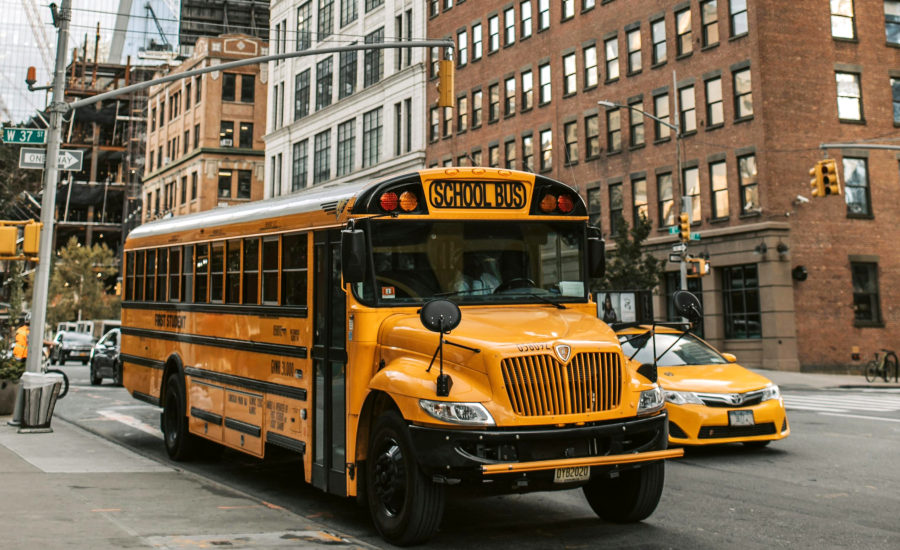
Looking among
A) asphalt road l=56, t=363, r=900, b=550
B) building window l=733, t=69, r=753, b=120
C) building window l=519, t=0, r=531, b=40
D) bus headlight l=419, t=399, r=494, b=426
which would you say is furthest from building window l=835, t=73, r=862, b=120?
bus headlight l=419, t=399, r=494, b=426

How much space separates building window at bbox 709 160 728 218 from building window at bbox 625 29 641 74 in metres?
6.22

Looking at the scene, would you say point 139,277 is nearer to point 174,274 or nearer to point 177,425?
point 174,274

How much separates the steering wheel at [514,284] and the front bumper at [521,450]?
1.55 metres

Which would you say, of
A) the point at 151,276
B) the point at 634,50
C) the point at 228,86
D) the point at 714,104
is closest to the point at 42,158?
the point at 151,276

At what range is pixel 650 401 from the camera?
6.74 m

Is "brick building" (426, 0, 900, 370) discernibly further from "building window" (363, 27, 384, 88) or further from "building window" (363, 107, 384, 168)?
"building window" (363, 27, 384, 88)

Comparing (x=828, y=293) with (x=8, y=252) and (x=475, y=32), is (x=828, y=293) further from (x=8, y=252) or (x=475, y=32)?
(x=8, y=252)

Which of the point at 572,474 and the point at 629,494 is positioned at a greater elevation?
the point at 572,474

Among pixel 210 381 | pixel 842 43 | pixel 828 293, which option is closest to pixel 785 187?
pixel 828 293

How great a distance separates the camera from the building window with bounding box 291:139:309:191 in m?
61.3

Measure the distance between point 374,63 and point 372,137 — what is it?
4.52 meters

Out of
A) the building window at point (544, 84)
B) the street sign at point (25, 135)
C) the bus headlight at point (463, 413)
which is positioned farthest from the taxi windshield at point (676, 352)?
the building window at point (544, 84)

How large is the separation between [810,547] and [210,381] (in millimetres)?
6691

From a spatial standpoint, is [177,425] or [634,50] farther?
[634,50]
